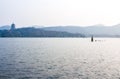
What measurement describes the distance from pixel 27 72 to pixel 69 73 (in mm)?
7760

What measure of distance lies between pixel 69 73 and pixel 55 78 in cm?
587

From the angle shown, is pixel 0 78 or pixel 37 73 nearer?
pixel 0 78

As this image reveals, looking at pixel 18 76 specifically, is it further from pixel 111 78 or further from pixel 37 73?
pixel 111 78

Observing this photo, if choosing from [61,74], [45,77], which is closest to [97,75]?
[61,74]

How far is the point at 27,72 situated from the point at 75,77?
9.40 metres

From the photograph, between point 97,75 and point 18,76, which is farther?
point 97,75

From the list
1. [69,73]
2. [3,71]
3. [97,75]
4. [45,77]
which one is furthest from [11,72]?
[97,75]

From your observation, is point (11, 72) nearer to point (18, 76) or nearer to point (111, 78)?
point (18, 76)

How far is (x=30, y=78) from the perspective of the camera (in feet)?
131

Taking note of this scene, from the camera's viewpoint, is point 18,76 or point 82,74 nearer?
point 18,76

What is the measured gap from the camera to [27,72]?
45.3 m

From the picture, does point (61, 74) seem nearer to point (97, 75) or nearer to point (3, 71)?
point (97, 75)

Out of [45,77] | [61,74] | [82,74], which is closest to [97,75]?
[82,74]

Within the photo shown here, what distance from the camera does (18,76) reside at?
41.3 m
